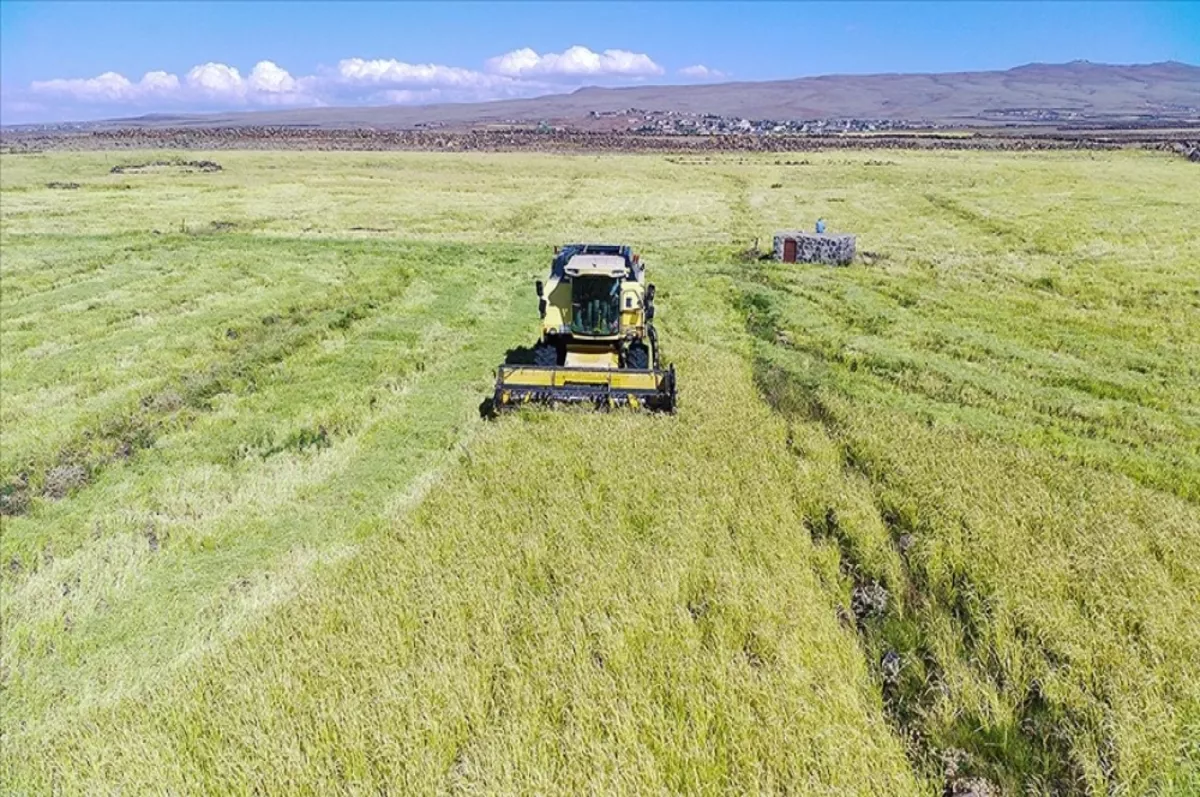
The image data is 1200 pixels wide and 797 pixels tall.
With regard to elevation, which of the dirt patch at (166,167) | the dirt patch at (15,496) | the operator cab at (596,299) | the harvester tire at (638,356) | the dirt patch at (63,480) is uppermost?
the dirt patch at (166,167)

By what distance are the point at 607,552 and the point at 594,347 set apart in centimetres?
619

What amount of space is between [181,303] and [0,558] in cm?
1378

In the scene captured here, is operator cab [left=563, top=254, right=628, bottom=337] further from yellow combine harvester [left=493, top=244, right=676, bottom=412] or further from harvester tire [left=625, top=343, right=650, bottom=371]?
harvester tire [left=625, top=343, right=650, bottom=371]

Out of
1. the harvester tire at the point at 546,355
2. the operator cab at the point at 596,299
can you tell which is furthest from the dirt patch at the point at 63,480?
the operator cab at the point at 596,299

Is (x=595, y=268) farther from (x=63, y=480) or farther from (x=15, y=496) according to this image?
(x=15, y=496)

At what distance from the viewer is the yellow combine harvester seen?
11.8m

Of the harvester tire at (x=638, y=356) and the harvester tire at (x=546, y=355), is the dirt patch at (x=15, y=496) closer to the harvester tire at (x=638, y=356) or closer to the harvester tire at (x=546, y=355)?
the harvester tire at (x=546, y=355)

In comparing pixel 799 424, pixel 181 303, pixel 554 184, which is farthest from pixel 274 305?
pixel 554 184

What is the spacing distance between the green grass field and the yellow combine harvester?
54cm

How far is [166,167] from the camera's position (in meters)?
72.5

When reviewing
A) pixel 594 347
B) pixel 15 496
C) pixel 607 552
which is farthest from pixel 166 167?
pixel 607 552

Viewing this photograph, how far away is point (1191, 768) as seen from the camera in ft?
15.4

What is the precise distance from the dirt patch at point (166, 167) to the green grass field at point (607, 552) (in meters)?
Result: 56.2

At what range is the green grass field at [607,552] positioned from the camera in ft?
16.8
